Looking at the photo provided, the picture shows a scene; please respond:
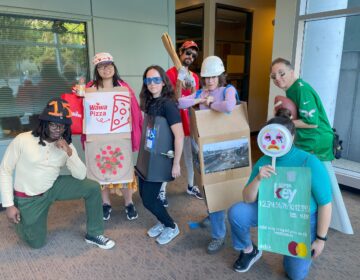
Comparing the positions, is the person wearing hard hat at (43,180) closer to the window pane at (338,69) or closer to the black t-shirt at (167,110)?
the black t-shirt at (167,110)

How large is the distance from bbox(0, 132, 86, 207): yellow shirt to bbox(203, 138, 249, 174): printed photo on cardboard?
1013 millimetres

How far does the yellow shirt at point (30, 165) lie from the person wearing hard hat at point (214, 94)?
3.31 ft

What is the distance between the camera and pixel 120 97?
2338mm

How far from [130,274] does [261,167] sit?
1163mm

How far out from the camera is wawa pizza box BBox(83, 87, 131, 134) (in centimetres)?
229

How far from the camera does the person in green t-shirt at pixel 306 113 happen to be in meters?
1.97

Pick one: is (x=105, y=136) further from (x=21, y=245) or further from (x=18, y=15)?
(x=18, y=15)

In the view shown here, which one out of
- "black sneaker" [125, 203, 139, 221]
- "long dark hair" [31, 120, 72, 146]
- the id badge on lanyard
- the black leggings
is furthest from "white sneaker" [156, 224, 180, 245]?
"long dark hair" [31, 120, 72, 146]

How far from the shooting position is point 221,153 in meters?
1.93

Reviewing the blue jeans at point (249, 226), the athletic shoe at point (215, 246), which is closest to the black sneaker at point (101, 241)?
the athletic shoe at point (215, 246)

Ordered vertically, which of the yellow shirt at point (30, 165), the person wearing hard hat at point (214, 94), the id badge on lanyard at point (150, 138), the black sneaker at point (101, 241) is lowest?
the black sneaker at point (101, 241)

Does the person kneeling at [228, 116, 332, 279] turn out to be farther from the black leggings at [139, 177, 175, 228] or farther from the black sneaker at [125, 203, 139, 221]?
the black sneaker at [125, 203, 139, 221]

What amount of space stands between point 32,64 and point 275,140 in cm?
266

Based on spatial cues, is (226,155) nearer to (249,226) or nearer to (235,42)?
(249,226)
